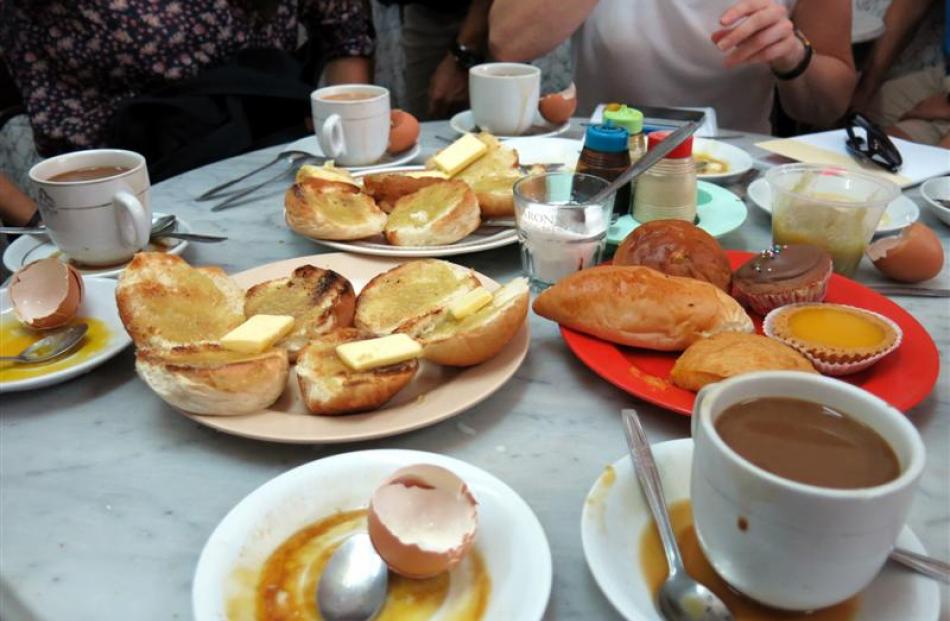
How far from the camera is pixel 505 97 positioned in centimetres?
187

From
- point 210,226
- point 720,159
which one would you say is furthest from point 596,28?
point 210,226

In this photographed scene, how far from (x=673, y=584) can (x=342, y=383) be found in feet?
1.38

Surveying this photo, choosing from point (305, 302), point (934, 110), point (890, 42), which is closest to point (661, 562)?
point (305, 302)

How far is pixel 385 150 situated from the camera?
178 centimetres

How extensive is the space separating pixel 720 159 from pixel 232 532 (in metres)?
1.45

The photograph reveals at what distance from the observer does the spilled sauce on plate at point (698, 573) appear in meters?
0.58

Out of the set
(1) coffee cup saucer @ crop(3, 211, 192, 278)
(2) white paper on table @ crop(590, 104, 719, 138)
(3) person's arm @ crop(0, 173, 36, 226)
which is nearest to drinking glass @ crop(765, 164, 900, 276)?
(2) white paper on table @ crop(590, 104, 719, 138)

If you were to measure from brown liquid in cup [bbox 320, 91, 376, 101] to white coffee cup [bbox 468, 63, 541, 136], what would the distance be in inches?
11.5

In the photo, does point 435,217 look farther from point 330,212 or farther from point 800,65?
point 800,65

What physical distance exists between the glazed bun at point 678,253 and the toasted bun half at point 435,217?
0.98ft

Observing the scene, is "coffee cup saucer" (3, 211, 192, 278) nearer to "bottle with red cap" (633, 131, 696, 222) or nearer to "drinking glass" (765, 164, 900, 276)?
"bottle with red cap" (633, 131, 696, 222)

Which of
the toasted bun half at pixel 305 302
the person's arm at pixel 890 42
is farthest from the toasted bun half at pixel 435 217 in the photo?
the person's arm at pixel 890 42

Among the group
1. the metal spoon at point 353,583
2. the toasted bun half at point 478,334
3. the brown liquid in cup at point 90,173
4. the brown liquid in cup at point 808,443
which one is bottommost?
the metal spoon at point 353,583

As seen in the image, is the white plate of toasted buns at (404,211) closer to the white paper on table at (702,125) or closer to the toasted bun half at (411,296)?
the toasted bun half at (411,296)
